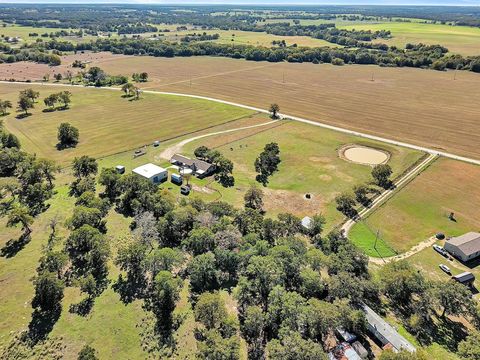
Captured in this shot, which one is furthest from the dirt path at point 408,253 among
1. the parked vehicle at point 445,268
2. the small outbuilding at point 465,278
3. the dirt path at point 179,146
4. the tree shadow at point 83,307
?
the dirt path at point 179,146

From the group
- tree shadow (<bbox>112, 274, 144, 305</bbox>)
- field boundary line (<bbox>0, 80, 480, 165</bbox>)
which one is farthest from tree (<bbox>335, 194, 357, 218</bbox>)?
tree shadow (<bbox>112, 274, 144, 305</bbox>)

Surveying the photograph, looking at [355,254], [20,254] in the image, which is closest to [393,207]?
[355,254]

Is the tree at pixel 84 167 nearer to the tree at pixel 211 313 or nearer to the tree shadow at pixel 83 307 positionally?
the tree shadow at pixel 83 307

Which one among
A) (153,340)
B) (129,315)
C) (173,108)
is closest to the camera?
(153,340)

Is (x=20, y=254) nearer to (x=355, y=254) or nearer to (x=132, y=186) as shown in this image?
(x=132, y=186)

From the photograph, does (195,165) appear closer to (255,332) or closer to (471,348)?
(255,332)
